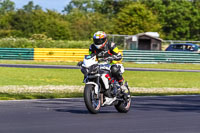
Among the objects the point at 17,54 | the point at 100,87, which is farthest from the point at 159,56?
the point at 100,87

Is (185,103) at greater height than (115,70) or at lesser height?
lesser

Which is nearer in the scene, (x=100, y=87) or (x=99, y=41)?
(x=100, y=87)

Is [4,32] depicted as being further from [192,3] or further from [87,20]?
[192,3]

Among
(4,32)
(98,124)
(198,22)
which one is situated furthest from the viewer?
(198,22)

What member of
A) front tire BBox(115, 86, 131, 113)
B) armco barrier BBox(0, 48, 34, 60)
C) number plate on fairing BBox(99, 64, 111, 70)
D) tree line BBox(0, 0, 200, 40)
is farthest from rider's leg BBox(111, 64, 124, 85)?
tree line BBox(0, 0, 200, 40)

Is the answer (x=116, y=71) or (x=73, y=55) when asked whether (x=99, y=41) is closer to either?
(x=116, y=71)

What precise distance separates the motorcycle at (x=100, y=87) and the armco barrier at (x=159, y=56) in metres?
28.9

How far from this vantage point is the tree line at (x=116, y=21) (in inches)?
2835

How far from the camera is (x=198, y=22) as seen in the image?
3831 inches

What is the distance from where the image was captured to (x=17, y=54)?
38.8 m

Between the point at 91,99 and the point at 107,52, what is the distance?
1.22m

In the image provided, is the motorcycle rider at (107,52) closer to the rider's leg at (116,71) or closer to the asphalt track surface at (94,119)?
the rider's leg at (116,71)

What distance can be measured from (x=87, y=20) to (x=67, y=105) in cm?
7916

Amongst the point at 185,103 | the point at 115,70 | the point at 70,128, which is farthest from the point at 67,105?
the point at 70,128
